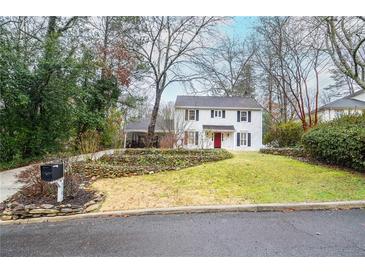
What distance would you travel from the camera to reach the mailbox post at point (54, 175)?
14.3ft

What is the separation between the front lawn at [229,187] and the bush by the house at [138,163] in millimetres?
413

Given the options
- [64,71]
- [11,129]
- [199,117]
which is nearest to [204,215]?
[64,71]

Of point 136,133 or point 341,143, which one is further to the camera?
point 136,133

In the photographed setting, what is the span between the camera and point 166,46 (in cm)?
1714

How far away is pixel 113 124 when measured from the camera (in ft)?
47.1

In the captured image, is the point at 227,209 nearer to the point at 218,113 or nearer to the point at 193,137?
the point at 193,137

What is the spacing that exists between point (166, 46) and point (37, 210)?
591 inches

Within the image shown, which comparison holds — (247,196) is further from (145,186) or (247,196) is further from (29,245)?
(29,245)

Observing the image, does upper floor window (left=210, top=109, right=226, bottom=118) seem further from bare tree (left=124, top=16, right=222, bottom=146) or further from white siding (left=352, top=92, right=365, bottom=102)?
white siding (left=352, top=92, right=365, bottom=102)

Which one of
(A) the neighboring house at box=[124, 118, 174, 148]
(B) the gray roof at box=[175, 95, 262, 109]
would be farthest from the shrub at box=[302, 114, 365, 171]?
(A) the neighboring house at box=[124, 118, 174, 148]

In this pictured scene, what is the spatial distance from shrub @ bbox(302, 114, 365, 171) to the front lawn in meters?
0.53

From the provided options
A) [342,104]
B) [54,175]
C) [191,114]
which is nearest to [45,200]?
[54,175]

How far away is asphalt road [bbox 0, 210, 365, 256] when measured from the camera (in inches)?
111
